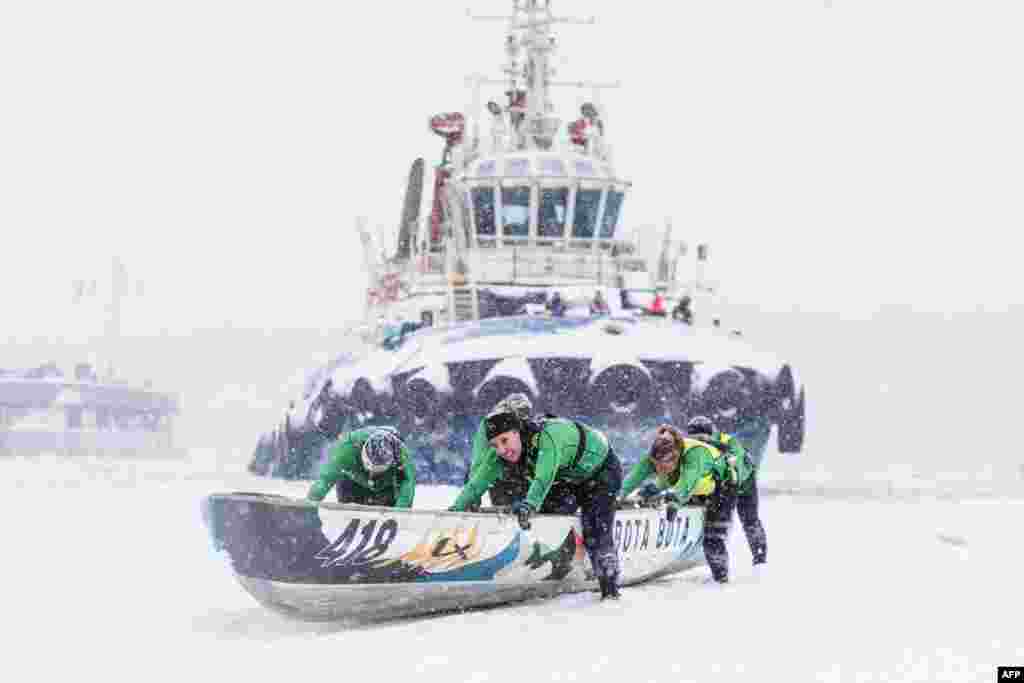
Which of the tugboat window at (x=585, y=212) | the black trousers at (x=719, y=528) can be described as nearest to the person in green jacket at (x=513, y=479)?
the black trousers at (x=719, y=528)

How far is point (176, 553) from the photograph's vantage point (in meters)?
14.2

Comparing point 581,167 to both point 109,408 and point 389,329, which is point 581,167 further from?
point 109,408

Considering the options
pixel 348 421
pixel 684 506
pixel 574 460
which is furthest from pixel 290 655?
pixel 348 421

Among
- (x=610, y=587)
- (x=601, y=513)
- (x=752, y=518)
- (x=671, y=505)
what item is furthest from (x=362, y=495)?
(x=752, y=518)

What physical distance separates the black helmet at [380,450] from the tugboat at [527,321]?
16.6 m

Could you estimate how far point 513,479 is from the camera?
33.3 ft

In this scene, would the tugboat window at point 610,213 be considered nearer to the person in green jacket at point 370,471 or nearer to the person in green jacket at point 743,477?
the person in green jacket at point 743,477

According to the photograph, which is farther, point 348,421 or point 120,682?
point 348,421

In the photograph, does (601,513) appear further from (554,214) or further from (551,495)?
(554,214)

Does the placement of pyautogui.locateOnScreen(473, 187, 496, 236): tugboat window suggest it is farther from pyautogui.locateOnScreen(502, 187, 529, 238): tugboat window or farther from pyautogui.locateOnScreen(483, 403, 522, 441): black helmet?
pyautogui.locateOnScreen(483, 403, 522, 441): black helmet

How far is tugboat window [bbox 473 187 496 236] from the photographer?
32.8 meters

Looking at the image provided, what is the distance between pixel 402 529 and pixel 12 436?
95.8m

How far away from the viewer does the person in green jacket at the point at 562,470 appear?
926 cm

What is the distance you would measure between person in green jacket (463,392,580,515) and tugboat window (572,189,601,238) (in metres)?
22.6
